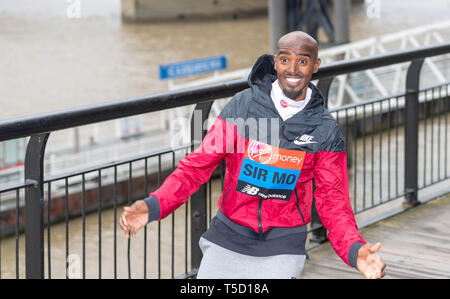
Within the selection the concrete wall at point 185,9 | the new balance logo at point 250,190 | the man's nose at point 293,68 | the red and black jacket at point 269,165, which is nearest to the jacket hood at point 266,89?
the red and black jacket at point 269,165

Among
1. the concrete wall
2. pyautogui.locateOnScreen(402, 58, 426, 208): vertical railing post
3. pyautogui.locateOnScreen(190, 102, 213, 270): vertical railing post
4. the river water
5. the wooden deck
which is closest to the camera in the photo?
pyautogui.locateOnScreen(190, 102, 213, 270): vertical railing post

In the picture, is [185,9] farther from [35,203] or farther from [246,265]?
[246,265]

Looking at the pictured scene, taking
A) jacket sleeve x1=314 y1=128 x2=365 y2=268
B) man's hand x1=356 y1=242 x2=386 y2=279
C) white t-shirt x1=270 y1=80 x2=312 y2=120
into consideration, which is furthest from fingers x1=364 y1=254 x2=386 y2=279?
white t-shirt x1=270 y1=80 x2=312 y2=120

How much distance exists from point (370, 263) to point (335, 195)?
336mm

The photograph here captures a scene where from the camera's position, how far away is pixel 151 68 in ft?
121

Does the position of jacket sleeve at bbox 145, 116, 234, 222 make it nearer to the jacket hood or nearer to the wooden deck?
the jacket hood

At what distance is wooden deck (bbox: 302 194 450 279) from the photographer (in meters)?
4.70

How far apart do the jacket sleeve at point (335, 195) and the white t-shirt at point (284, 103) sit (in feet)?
0.48

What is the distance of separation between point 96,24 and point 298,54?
5790 cm

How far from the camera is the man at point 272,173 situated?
9.43ft

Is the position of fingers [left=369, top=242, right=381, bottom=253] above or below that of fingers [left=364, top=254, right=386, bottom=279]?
above

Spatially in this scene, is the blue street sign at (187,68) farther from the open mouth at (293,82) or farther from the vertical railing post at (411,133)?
the open mouth at (293,82)

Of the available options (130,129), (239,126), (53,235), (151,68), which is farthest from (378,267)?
(151,68)

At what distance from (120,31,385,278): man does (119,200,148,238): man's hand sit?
0.08m
